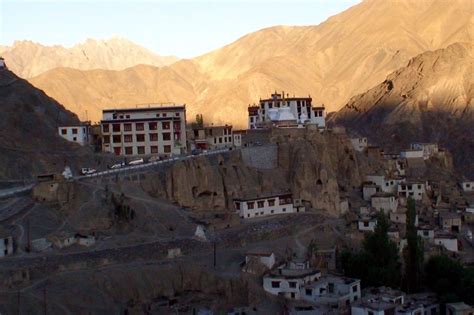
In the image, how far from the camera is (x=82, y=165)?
57188 millimetres

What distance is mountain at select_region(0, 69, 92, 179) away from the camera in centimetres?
5506

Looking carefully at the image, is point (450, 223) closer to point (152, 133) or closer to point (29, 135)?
point (152, 133)

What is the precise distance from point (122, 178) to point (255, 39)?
144 meters

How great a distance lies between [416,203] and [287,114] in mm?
13469

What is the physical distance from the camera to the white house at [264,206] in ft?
182

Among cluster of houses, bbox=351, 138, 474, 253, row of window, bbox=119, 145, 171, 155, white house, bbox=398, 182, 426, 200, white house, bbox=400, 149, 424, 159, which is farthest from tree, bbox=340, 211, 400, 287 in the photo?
white house, bbox=400, 149, 424, 159

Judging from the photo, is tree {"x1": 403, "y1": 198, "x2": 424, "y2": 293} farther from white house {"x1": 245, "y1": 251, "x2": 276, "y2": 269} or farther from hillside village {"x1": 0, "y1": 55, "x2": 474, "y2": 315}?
white house {"x1": 245, "y1": 251, "x2": 276, "y2": 269}

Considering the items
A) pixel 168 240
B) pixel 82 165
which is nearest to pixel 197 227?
pixel 168 240

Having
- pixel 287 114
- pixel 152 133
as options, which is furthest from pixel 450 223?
pixel 152 133

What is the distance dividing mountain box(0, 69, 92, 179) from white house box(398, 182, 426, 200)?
2630 centimetres

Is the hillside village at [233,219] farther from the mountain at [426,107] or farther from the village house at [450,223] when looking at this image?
the mountain at [426,107]

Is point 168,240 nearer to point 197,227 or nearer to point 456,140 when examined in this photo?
point 197,227

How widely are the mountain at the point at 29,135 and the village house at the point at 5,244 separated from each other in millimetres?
9043

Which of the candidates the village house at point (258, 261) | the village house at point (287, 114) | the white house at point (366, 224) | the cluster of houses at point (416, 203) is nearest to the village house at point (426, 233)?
the cluster of houses at point (416, 203)
